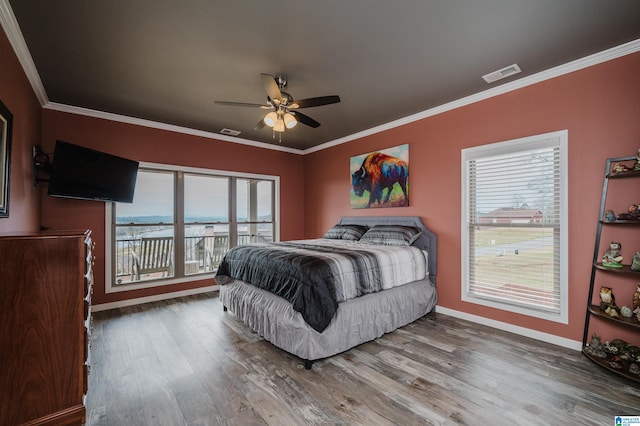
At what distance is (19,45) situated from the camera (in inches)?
92.1

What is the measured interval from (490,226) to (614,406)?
6.12 feet

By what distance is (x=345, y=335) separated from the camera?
2.61m

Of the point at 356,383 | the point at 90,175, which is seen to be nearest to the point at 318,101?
the point at 356,383

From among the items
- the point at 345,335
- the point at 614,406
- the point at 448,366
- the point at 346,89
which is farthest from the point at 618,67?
the point at 345,335

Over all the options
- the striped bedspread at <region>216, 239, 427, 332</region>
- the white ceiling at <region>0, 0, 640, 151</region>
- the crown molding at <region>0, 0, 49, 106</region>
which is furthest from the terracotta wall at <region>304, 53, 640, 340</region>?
the crown molding at <region>0, 0, 49, 106</region>

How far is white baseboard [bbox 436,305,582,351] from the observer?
2748 mm

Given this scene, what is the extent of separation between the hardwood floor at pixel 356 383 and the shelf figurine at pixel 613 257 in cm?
90

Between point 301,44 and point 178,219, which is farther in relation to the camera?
point 178,219

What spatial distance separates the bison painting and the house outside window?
91cm

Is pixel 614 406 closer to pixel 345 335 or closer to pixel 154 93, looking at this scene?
pixel 345 335

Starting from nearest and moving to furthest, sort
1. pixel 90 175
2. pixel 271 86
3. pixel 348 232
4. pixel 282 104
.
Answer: pixel 271 86
pixel 282 104
pixel 90 175
pixel 348 232

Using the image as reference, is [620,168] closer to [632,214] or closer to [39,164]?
[632,214]

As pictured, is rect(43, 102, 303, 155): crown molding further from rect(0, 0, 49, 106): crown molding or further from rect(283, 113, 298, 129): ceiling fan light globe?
rect(283, 113, 298, 129): ceiling fan light globe

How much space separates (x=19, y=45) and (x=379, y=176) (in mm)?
4240
